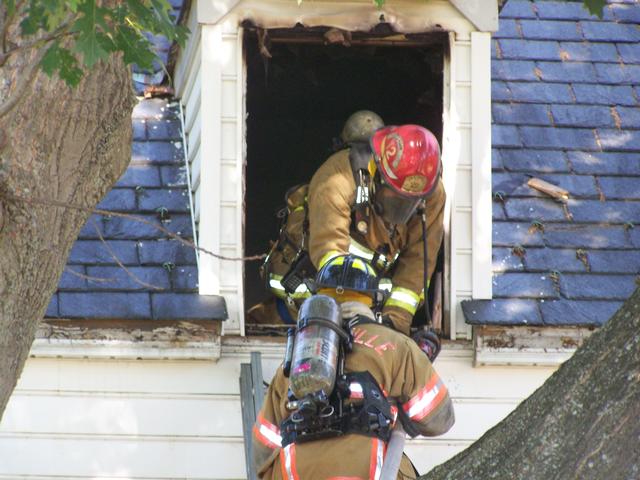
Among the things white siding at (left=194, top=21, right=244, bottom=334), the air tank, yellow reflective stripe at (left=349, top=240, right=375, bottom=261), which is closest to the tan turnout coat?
the air tank

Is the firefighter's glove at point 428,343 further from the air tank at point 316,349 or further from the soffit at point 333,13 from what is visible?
the soffit at point 333,13

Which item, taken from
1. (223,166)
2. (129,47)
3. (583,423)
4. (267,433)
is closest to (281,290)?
(223,166)

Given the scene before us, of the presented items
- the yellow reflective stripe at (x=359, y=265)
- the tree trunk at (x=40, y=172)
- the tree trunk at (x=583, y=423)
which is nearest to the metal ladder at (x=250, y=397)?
the yellow reflective stripe at (x=359, y=265)

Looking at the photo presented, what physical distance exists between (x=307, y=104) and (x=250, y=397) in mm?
3921

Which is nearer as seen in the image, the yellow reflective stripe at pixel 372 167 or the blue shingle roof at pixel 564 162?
the yellow reflective stripe at pixel 372 167

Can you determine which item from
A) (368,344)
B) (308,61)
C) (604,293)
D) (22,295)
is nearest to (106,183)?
(22,295)

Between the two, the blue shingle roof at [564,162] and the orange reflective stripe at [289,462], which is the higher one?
the blue shingle roof at [564,162]

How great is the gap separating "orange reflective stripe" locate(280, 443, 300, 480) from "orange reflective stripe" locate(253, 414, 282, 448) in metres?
0.23

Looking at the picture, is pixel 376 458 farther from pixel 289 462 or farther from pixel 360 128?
pixel 360 128

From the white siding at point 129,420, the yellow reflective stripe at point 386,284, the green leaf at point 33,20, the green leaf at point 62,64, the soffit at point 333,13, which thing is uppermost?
the soffit at point 333,13

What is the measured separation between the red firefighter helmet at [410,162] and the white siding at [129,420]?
4.29 ft

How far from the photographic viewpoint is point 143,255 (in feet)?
27.9

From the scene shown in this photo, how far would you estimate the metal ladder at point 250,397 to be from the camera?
7910mm

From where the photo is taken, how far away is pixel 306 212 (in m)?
8.52
